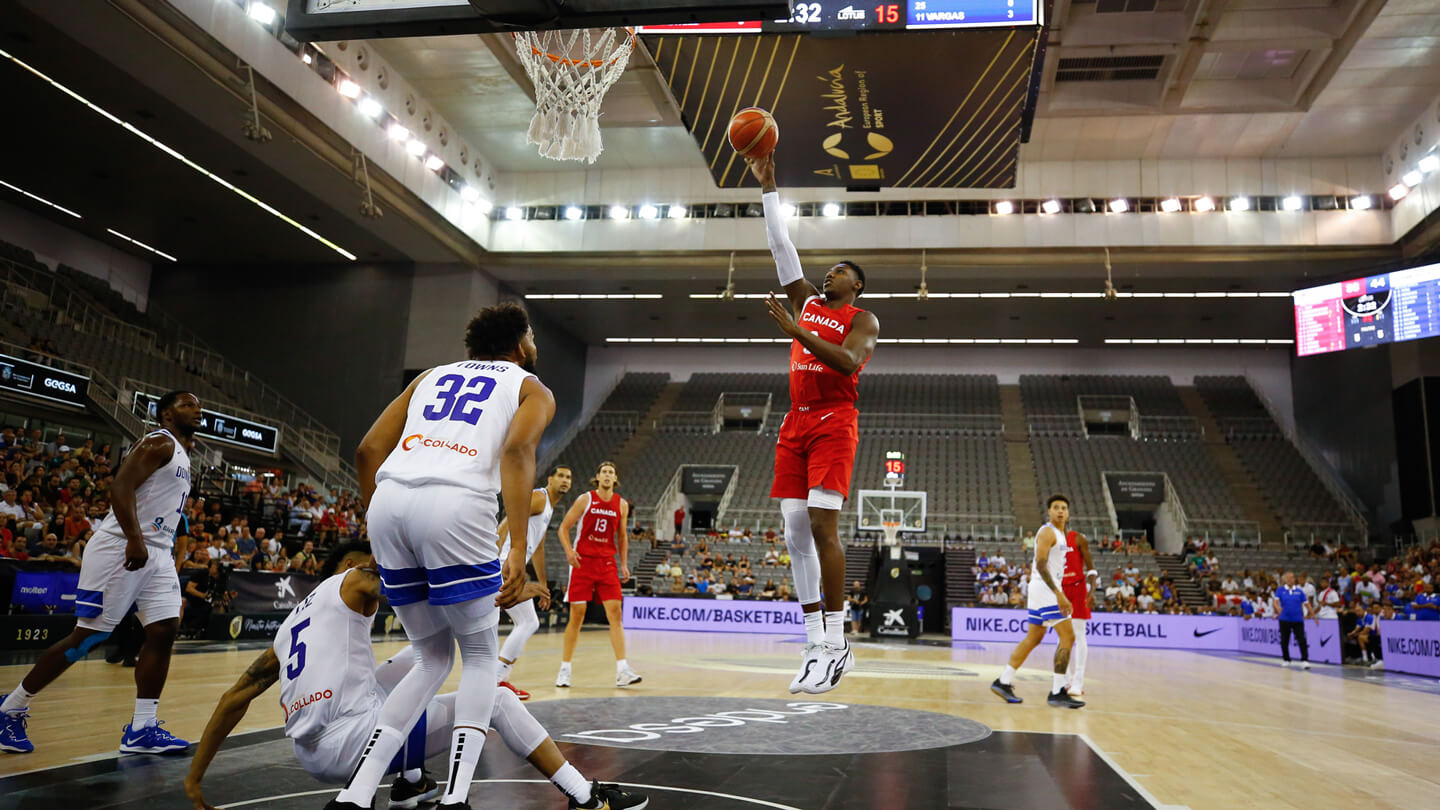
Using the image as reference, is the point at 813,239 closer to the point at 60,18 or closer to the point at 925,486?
the point at 925,486

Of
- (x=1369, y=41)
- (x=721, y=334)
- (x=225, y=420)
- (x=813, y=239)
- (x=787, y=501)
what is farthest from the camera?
(x=721, y=334)

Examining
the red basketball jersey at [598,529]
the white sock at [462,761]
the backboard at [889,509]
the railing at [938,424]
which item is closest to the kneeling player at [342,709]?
the white sock at [462,761]

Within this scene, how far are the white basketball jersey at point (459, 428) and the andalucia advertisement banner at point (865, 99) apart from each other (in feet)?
26.0

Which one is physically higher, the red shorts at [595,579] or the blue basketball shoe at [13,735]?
the red shorts at [595,579]

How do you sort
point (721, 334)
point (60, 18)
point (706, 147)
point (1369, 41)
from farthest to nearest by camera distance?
point (721, 334)
point (1369, 41)
point (60, 18)
point (706, 147)

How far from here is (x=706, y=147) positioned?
1323cm

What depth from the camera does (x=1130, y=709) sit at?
7805mm

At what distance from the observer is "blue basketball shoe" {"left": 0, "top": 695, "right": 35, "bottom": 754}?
4285 mm

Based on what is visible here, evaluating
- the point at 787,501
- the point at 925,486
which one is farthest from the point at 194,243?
the point at 787,501

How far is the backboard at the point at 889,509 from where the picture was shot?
73.9 feet

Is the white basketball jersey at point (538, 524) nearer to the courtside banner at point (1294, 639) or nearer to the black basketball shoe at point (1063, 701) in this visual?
the black basketball shoe at point (1063, 701)

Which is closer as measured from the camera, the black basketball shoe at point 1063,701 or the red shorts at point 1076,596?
the black basketball shoe at point 1063,701

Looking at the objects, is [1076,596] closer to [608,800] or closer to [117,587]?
[608,800]

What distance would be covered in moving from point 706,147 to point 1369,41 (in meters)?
14.1
